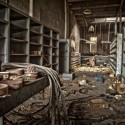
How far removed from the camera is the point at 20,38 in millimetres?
4996

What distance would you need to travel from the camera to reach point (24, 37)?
5.01 meters

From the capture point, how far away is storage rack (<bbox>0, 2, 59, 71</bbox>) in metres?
3.87

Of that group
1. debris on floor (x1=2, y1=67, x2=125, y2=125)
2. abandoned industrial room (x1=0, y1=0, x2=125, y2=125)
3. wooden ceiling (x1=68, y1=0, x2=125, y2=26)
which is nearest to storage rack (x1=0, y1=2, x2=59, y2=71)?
abandoned industrial room (x1=0, y1=0, x2=125, y2=125)

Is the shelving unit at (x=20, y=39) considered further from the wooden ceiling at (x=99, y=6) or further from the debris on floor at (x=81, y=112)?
the wooden ceiling at (x=99, y=6)

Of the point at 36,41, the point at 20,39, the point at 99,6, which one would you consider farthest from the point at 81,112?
the point at 99,6

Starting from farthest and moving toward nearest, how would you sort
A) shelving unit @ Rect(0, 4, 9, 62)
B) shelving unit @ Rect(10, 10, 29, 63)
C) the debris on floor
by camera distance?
shelving unit @ Rect(10, 10, 29, 63) < shelving unit @ Rect(0, 4, 9, 62) < the debris on floor

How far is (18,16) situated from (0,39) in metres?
1.03

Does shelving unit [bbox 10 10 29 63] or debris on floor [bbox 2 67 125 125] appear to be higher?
shelving unit [bbox 10 10 29 63]

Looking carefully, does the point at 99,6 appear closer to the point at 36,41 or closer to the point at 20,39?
the point at 36,41

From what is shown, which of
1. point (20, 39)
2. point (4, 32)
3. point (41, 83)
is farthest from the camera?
point (20, 39)

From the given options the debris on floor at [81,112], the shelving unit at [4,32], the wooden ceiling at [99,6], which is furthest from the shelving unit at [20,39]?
the wooden ceiling at [99,6]

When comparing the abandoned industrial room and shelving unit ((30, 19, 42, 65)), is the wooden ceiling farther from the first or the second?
shelving unit ((30, 19, 42, 65))

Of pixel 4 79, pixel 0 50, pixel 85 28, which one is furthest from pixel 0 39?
pixel 85 28

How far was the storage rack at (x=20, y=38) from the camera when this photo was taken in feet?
A: 12.7
